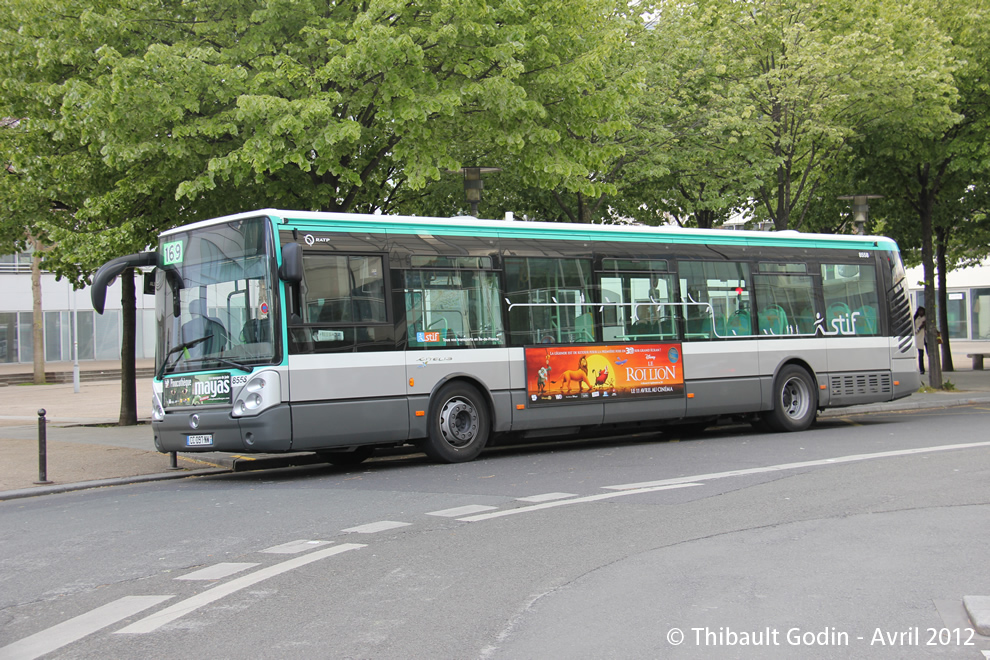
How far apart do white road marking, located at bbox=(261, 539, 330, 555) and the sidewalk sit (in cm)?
516

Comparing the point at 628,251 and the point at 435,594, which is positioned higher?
the point at 628,251

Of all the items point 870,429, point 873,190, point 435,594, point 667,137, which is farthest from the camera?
point 873,190

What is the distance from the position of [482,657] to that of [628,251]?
10952 mm

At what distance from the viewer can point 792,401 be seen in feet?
56.1

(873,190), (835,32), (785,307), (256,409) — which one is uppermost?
(835,32)

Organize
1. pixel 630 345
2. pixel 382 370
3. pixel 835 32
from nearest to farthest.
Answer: pixel 382 370 < pixel 630 345 < pixel 835 32

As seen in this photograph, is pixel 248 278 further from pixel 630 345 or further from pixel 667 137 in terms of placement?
pixel 667 137

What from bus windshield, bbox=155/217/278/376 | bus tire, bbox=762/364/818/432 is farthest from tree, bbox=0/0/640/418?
bus tire, bbox=762/364/818/432

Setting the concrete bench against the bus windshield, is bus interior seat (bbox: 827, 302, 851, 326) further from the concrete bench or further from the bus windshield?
the concrete bench

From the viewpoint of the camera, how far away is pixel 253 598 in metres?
6.24

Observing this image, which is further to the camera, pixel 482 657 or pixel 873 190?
pixel 873 190

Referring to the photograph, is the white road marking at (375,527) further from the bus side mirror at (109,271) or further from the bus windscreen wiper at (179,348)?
the bus windscreen wiper at (179,348)

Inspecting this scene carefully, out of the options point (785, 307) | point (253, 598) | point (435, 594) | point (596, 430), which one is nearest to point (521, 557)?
point (435, 594)

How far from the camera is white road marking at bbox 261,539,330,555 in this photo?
765cm
